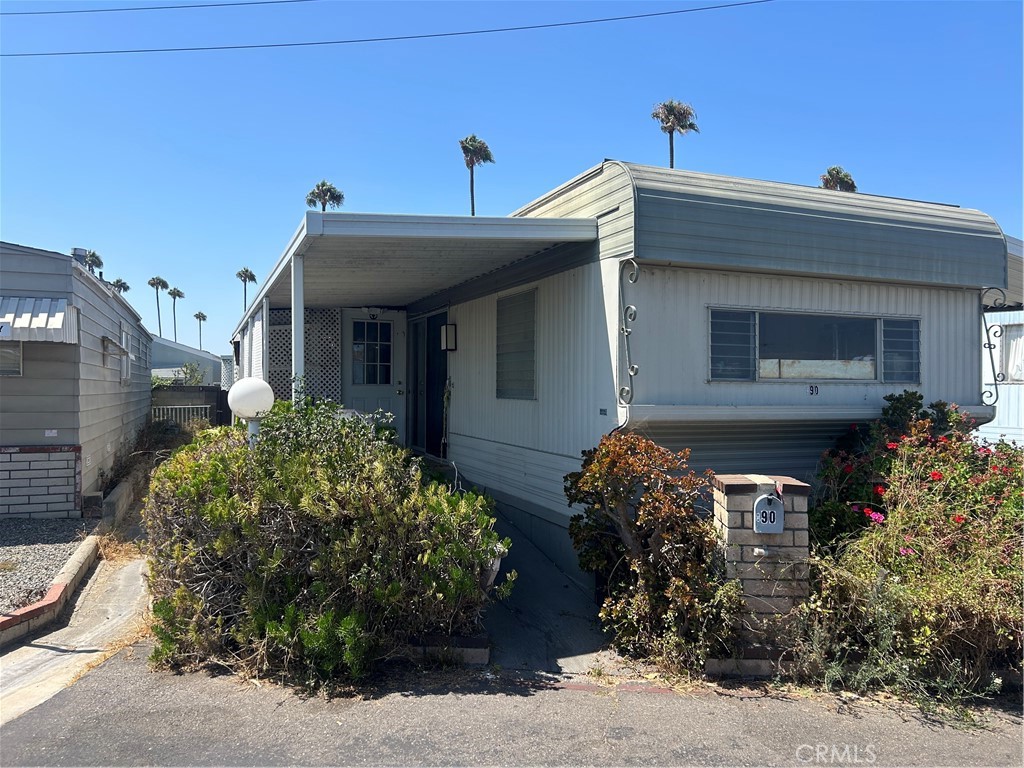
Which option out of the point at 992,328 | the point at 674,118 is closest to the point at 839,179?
the point at 674,118

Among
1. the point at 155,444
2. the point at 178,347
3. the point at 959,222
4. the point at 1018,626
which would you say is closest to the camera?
the point at 1018,626

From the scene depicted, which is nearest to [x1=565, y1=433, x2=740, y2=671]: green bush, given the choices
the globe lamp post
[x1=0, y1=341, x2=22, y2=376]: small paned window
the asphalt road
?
the asphalt road

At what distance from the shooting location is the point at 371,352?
35.9 ft

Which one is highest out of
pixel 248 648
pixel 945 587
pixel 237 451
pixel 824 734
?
pixel 237 451

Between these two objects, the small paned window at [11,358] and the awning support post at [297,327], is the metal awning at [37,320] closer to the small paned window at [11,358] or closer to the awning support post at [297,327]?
the small paned window at [11,358]

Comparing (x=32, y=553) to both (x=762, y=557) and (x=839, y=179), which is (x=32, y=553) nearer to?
(x=762, y=557)

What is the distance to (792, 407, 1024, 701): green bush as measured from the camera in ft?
13.7

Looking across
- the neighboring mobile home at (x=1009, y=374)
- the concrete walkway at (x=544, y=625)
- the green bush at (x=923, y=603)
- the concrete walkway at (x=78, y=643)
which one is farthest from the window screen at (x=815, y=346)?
the concrete walkway at (x=78, y=643)

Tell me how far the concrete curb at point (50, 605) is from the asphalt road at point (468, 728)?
98 centimetres

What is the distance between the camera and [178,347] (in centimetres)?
3744

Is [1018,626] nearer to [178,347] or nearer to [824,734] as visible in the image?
[824,734]

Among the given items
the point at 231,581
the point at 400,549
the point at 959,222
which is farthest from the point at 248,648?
the point at 959,222

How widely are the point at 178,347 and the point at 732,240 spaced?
37.0 meters

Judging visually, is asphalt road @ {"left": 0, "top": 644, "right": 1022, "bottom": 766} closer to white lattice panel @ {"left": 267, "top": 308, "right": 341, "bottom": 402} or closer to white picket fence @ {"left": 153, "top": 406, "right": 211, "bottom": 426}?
white lattice panel @ {"left": 267, "top": 308, "right": 341, "bottom": 402}
